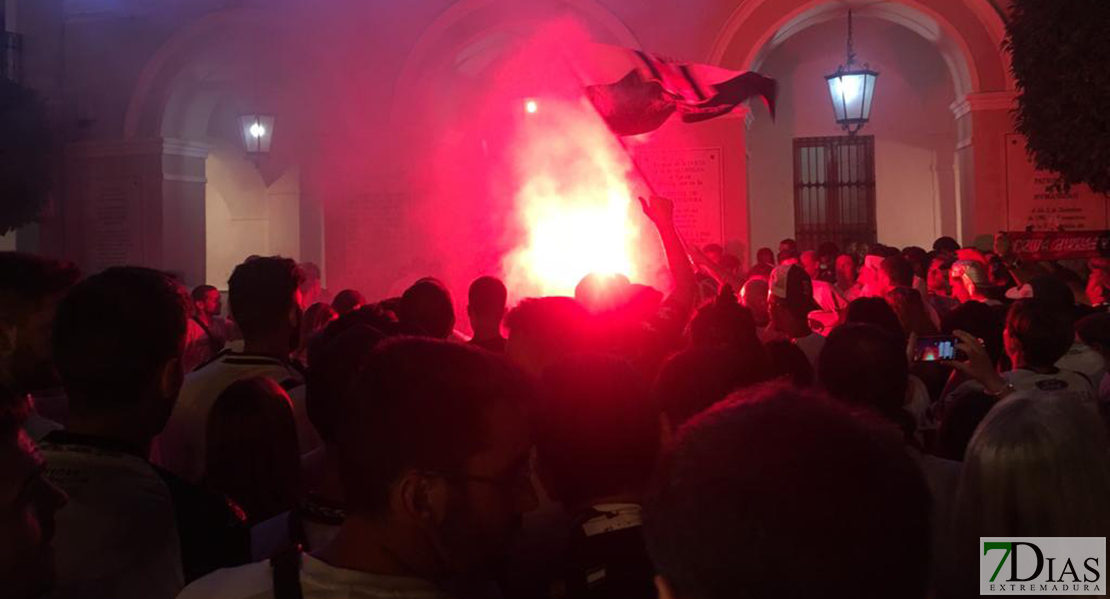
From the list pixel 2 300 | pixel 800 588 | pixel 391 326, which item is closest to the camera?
pixel 800 588

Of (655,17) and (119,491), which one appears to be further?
(655,17)

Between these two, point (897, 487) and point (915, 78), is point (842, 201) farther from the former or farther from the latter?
point (897, 487)

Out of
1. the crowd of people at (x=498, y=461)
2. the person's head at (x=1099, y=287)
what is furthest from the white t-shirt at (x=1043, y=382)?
the person's head at (x=1099, y=287)

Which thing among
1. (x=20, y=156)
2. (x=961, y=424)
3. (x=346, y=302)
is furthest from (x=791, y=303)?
(x=20, y=156)

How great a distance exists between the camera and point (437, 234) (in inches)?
587

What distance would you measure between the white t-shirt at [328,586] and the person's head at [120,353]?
0.84m

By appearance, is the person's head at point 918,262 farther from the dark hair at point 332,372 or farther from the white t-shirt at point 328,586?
the white t-shirt at point 328,586

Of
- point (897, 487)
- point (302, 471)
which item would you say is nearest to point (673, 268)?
point (302, 471)

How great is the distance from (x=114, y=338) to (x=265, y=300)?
5.23 ft

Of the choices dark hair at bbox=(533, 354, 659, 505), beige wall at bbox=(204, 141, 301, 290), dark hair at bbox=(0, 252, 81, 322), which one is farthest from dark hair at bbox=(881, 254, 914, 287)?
beige wall at bbox=(204, 141, 301, 290)

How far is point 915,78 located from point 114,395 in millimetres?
17619

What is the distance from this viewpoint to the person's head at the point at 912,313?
6355 millimetres

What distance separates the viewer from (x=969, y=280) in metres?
→ 7.44

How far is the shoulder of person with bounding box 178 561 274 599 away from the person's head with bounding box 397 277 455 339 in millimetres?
3237
